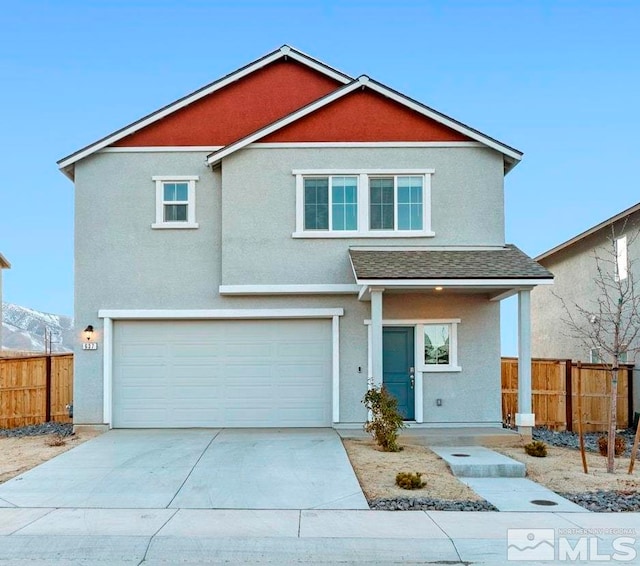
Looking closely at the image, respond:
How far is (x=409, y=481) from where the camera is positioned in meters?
9.70

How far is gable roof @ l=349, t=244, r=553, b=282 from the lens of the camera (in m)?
13.0

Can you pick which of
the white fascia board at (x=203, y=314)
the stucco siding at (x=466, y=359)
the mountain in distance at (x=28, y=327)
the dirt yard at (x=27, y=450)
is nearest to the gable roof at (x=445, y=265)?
the stucco siding at (x=466, y=359)

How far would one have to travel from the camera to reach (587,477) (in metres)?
10.7

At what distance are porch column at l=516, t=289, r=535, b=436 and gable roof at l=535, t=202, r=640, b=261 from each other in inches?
211

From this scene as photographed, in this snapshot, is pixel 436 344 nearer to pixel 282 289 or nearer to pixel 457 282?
pixel 457 282

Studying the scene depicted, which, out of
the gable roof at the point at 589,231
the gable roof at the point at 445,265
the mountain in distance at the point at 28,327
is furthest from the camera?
the mountain in distance at the point at 28,327

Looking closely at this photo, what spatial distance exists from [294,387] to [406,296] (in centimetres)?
319

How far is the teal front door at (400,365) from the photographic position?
14.8 meters

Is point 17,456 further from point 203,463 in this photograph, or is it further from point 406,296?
point 406,296

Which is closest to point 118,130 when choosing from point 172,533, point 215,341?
point 215,341

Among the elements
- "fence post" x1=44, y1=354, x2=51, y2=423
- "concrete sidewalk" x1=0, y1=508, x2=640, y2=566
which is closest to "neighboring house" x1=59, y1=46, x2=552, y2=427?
"fence post" x1=44, y1=354, x2=51, y2=423

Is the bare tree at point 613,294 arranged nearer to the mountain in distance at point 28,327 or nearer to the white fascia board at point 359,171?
the white fascia board at point 359,171

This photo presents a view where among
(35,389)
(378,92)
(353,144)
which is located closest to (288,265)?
(353,144)

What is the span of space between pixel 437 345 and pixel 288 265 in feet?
12.2
